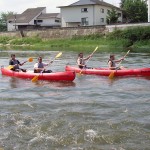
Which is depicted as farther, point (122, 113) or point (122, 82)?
point (122, 82)

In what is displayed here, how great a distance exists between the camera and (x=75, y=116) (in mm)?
9914

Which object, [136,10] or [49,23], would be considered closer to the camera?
[136,10]

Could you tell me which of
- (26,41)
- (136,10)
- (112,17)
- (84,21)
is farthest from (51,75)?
(136,10)

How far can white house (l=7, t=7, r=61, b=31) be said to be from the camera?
67.2 metres

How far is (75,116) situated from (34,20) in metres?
60.1

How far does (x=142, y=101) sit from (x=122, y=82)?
4148mm

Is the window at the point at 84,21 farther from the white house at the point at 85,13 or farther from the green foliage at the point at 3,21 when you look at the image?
the green foliage at the point at 3,21

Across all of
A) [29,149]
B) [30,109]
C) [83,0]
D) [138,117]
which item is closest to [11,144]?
[29,149]

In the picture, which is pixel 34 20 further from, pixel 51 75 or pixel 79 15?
pixel 51 75

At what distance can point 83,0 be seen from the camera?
183ft

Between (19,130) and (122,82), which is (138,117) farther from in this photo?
(122,82)

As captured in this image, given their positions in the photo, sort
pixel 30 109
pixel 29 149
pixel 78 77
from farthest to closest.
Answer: pixel 78 77 < pixel 30 109 < pixel 29 149

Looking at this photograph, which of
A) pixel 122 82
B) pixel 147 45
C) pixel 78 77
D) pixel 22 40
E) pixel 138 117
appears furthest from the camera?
pixel 22 40

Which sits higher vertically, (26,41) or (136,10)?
(136,10)
